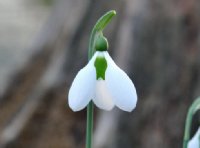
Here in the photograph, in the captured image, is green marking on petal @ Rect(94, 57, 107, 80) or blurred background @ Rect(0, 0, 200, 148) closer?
green marking on petal @ Rect(94, 57, 107, 80)

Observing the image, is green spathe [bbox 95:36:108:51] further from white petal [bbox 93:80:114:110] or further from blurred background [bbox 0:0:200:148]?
blurred background [bbox 0:0:200:148]

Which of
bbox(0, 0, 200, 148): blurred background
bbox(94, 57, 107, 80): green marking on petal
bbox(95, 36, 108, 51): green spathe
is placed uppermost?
bbox(95, 36, 108, 51): green spathe

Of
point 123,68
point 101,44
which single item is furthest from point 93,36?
point 123,68

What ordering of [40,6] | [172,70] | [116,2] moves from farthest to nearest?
[40,6], [116,2], [172,70]

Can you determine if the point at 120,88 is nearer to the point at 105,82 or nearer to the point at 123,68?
the point at 105,82

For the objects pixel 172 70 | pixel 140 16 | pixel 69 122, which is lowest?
pixel 69 122

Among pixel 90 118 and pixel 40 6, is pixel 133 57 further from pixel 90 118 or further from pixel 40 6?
pixel 40 6

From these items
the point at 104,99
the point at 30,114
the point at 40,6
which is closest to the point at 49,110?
the point at 30,114

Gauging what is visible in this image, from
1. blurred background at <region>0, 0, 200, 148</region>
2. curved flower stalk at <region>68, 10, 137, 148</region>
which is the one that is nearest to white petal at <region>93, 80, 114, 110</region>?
curved flower stalk at <region>68, 10, 137, 148</region>
